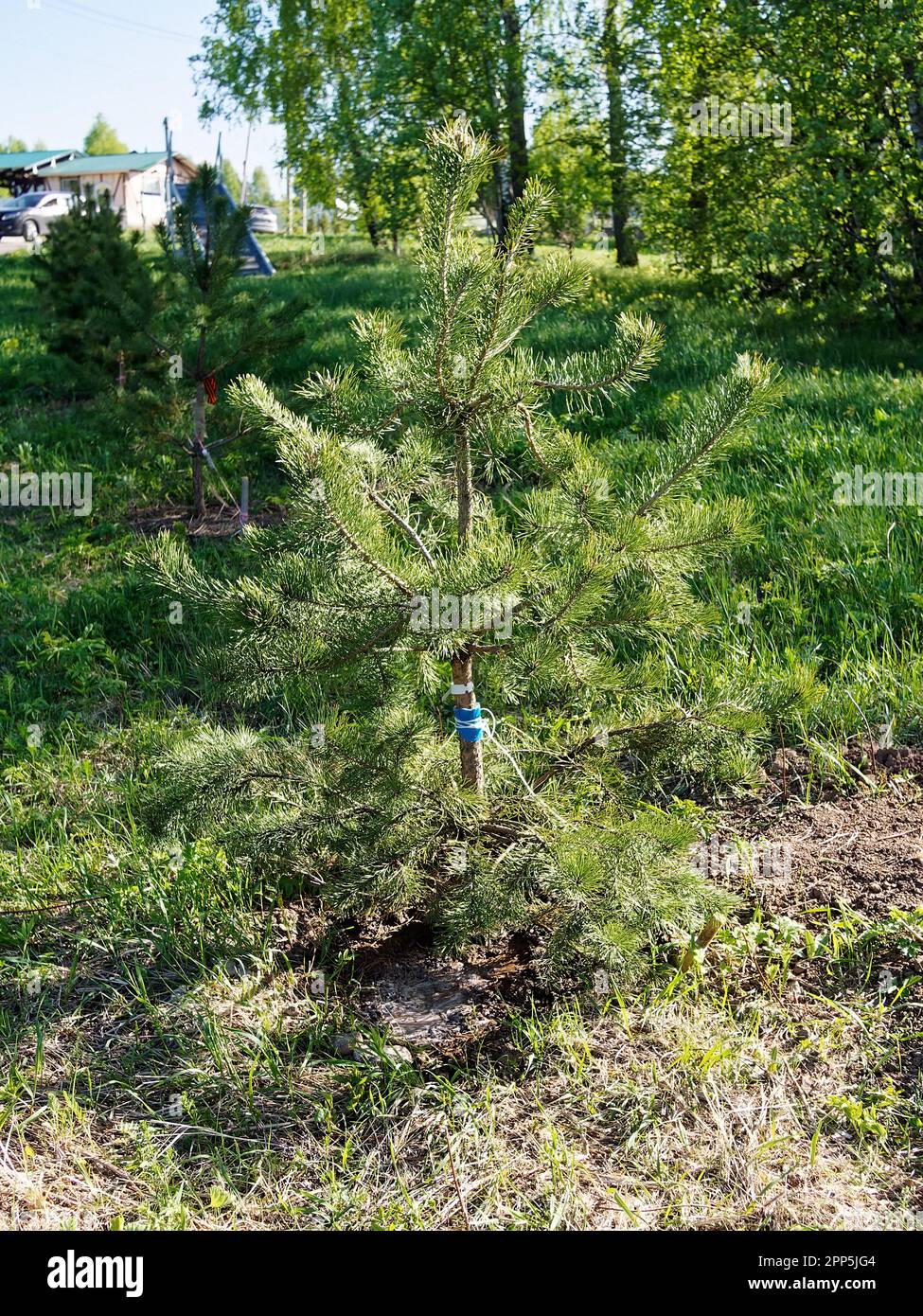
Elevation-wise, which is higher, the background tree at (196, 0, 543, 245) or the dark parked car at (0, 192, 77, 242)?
the dark parked car at (0, 192, 77, 242)

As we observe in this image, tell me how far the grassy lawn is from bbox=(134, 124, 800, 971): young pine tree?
0.92ft

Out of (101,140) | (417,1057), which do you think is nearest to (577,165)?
(417,1057)

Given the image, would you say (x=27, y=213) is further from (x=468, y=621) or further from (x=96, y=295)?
(x=468, y=621)

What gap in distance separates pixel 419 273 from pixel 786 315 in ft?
24.7

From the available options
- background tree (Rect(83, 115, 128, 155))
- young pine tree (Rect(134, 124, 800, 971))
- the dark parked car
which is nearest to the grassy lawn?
young pine tree (Rect(134, 124, 800, 971))

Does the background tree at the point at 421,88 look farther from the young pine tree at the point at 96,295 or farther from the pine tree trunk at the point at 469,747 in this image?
the pine tree trunk at the point at 469,747

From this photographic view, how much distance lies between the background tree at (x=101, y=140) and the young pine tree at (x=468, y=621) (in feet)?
273

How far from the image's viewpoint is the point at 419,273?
2.33 metres

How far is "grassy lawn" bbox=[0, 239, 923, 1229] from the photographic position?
2.09m

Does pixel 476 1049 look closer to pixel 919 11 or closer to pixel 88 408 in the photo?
pixel 88 408

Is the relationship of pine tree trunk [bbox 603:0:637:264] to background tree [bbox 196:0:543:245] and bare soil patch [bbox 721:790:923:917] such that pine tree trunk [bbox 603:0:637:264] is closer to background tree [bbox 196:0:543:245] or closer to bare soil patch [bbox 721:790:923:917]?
background tree [bbox 196:0:543:245]

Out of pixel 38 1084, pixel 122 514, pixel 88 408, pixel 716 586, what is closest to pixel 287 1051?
pixel 38 1084

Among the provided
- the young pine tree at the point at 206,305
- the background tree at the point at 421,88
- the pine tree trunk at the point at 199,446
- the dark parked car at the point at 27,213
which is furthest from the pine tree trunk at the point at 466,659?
the dark parked car at the point at 27,213

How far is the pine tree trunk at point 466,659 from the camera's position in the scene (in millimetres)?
2467
